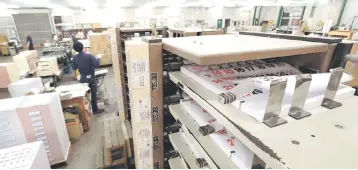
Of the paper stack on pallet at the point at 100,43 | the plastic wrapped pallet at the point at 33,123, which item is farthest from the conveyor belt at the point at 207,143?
the paper stack on pallet at the point at 100,43

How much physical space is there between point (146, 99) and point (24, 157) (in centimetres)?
127

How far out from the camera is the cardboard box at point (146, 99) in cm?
122

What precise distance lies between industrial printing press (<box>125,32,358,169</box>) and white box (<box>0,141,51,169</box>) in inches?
40.8

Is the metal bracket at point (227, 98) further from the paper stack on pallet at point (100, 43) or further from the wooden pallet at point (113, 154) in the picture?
the paper stack on pallet at point (100, 43)

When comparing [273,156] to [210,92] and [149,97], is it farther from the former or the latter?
[149,97]

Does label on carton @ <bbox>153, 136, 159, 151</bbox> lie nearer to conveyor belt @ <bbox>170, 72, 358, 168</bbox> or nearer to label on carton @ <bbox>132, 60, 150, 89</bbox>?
label on carton @ <bbox>132, 60, 150, 89</bbox>

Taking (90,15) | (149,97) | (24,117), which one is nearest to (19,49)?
(90,15)

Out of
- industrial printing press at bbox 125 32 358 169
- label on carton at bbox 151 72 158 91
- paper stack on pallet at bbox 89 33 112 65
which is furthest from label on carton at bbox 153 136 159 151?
paper stack on pallet at bbox 89 33 112 65

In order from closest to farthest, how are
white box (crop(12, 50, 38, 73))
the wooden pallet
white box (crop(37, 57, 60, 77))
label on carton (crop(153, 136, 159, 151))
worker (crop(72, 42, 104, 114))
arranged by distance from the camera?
1. label on carton (crop(153, 136, 159, 151))
2. the wooden pallet
3. worker (crop(72, 42, 104, 114))
4. white box (crop(37, 57, 60, 77))
5. white box (crop(12, 50, 38, 73))

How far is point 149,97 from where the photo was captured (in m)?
1.33

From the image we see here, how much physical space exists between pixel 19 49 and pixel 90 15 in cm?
550

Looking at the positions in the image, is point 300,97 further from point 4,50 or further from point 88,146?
point 4,50

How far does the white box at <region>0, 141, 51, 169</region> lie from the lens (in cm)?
151

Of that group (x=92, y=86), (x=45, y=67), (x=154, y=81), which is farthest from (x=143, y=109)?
(x=45, y=67)
